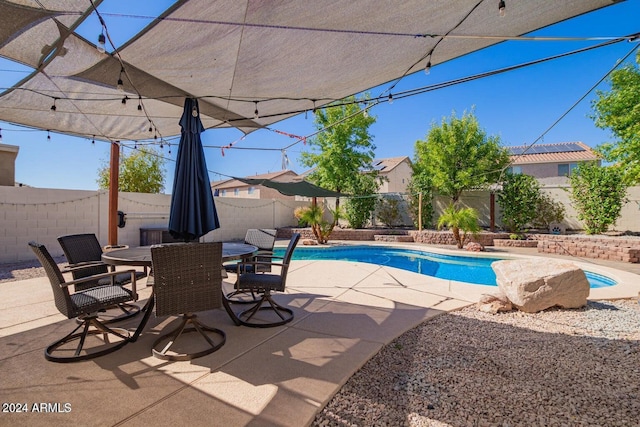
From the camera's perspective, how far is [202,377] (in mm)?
2209

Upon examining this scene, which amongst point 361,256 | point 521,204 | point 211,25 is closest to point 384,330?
point 211,25

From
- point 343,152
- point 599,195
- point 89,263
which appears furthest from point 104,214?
point 599,195

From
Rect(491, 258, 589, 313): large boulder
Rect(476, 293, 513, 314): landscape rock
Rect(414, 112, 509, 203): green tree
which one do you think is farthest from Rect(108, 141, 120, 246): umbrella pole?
Rect(414, 112, 509, 203): green tree

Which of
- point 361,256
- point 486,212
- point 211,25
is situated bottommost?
point 361,256

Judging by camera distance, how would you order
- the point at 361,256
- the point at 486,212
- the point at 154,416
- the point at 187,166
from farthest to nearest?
1. the point at 486,212
2. the point at 361,256
3. the point at 187,166
4. the point at 154,416

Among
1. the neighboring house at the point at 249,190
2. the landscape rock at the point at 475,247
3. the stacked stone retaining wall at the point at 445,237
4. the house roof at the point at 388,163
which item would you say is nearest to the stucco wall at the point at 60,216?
the stacked stone retaining wall at the point at 445,237

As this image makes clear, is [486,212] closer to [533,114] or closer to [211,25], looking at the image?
[533,114]

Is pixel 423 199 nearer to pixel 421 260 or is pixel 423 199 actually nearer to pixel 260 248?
pixel 421 260

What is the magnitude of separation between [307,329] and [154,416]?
5.18 feet

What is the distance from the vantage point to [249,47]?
119 inches

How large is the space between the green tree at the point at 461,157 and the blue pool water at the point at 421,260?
15.2 feet

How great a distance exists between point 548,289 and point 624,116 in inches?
374

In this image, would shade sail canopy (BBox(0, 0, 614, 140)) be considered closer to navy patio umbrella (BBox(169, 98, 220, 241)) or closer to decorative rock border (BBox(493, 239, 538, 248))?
navy patio umbrella (BBox(169, 98, 220, 241))

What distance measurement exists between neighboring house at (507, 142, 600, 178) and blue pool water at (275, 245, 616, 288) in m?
14.7
